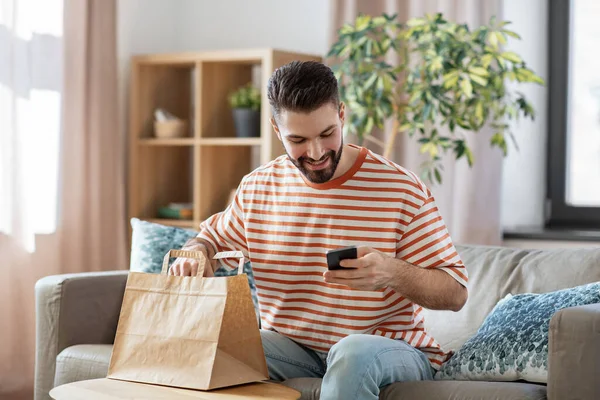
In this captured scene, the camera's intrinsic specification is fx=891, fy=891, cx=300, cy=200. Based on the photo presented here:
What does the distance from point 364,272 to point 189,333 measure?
378mm

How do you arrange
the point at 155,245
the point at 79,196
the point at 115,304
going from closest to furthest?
the point at 115,304 < the point at 155,245 < the point at 79,196

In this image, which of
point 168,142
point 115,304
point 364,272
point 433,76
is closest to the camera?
point 364,272

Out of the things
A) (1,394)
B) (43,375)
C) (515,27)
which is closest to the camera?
(43,375)

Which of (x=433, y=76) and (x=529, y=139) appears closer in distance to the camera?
(x=433, y=76)

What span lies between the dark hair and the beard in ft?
0.36

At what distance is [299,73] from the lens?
1944 mm

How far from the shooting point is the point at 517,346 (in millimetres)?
2043

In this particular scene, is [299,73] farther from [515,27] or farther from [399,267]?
[515,27]

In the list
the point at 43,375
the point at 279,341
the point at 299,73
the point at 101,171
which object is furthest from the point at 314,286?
the point at 101,171

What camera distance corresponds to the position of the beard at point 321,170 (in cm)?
197

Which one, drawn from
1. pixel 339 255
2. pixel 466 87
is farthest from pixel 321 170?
pixel 466 87

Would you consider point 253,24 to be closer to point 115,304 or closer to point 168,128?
point 168,128

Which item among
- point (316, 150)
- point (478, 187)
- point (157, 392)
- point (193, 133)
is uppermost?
point (193, 133)

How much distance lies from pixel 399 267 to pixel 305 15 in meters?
2.43
